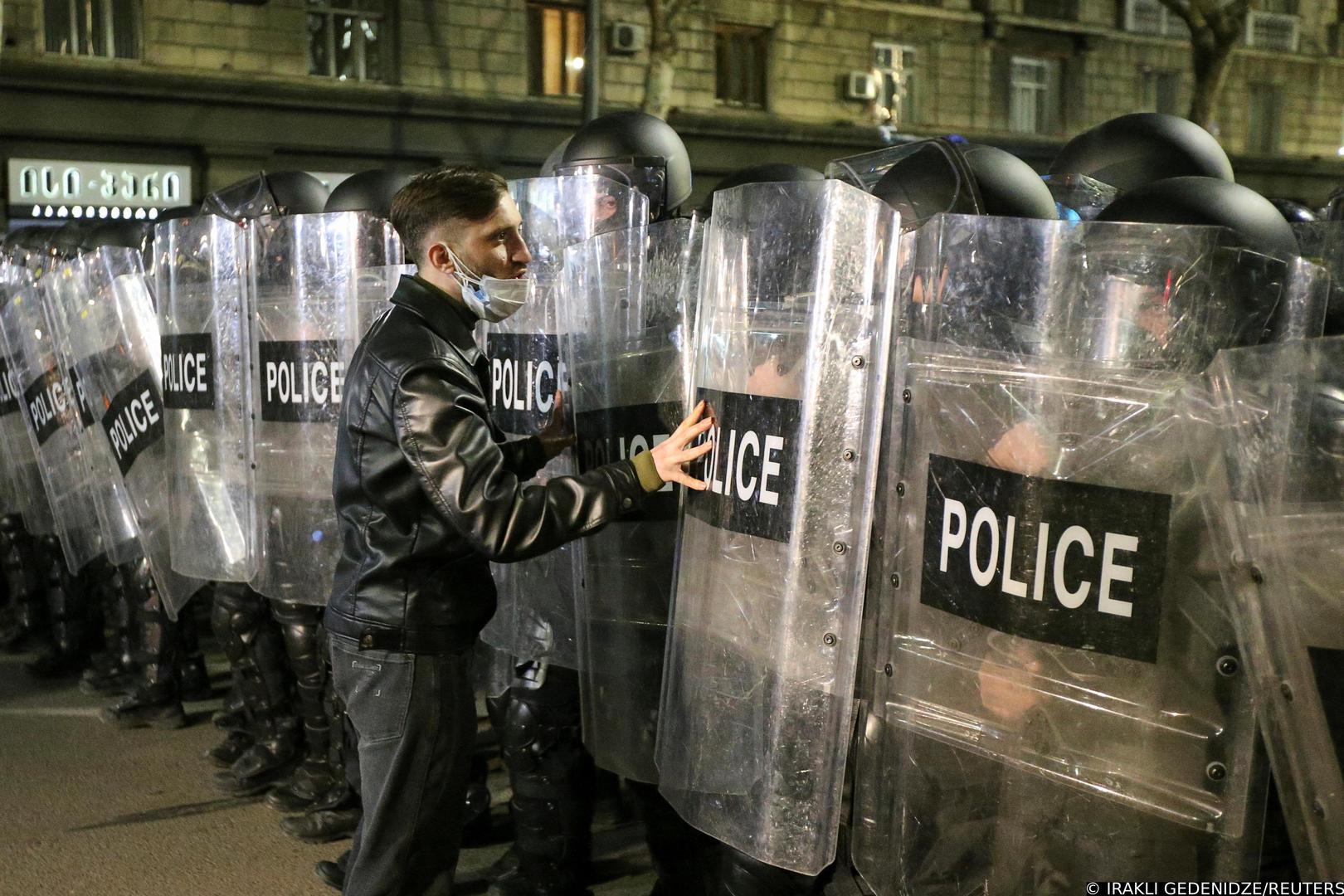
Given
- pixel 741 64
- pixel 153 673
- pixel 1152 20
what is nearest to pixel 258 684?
pixel 153 673

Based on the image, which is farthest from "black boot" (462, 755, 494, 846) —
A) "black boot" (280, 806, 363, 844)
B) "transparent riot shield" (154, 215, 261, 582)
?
"transparent riot shield" (154, 215, 261, 582)

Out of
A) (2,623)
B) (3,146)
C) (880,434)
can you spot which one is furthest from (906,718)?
(3,146)

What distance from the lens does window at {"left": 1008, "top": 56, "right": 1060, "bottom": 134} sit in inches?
823

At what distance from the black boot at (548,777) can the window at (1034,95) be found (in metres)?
19.3

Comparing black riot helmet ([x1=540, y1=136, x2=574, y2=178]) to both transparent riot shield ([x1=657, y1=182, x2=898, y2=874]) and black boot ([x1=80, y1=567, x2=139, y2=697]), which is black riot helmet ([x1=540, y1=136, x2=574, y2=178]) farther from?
black boot ([x1=80, y1=567, x2=139, y2=697])

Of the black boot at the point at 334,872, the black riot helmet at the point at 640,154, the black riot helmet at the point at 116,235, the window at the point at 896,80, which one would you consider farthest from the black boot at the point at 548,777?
the window at the point at 896,80

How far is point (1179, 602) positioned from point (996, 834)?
1.51ft

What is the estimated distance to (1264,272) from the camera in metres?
1.75

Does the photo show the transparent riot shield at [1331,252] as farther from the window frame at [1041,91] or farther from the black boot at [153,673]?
the window frame at [1041,91]

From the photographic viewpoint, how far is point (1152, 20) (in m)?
22.0

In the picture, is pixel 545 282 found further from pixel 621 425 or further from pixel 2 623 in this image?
pixel 2 623

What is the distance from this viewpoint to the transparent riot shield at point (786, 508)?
2037mm

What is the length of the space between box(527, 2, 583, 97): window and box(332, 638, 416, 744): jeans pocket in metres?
15.6

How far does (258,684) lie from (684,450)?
282 cm
